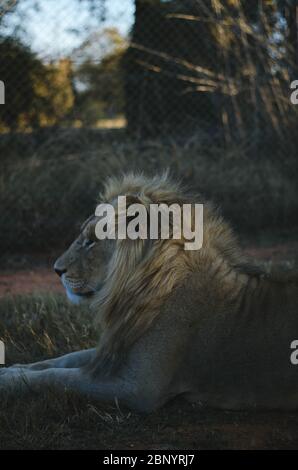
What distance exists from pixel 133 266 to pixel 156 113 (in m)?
4.50

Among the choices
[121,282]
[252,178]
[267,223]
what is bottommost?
[121,282]

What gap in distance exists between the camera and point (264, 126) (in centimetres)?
695

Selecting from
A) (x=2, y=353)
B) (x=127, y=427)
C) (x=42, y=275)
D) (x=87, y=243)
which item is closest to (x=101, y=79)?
(x=42, y=275)

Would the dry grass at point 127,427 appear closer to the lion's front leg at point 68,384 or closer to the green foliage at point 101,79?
the lion's front leg at point 68,384

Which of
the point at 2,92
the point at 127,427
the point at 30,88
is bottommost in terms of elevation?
the point at 127,427

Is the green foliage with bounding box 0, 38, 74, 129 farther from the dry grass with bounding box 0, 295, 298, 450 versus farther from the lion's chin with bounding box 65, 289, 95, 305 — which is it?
the dry grass with bounding box 0, 295, 298, 450

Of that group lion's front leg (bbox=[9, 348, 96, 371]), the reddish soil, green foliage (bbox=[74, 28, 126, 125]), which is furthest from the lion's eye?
green foliage (bbox=[74, 28, 126, 125])

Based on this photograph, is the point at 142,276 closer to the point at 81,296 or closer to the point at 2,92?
the point at 81,296

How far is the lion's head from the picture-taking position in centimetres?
266

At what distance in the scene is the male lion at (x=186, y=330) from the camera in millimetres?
2541

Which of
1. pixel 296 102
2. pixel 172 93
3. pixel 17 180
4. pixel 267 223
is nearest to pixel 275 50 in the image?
pixel 296 102

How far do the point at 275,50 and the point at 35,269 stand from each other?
2.95m

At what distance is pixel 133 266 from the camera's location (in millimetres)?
2711

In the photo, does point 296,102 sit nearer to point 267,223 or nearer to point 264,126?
point 264,126
